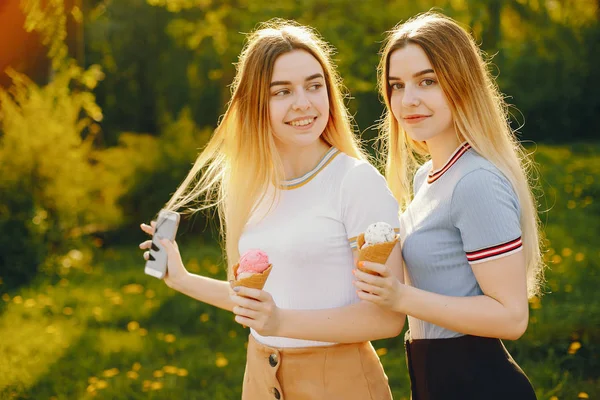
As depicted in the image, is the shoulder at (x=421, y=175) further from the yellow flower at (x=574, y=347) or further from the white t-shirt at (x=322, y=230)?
the yellow flower at (x=574, y=347)

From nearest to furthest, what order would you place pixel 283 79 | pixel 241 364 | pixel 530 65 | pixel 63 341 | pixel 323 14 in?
pixel 283 79, pixel 241 364, pixel 63 341, pixel 323 14, pixel 530 65

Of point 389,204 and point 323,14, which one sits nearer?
point 389,204

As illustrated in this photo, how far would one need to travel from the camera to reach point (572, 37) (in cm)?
1928

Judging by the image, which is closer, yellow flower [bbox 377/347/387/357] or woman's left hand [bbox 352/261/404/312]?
woman's left hand [bbox 352/261/404/312]

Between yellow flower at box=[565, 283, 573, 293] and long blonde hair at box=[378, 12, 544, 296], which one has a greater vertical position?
long blonde hair at box=[378, 12, 544, 296]

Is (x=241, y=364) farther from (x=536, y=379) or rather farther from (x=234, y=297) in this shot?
(x=234, y=297)

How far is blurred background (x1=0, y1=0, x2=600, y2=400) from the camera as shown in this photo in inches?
186

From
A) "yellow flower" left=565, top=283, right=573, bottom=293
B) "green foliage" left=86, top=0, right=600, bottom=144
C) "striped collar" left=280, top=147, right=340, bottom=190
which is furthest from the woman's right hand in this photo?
"green foliage" left=86, top=0, right=600, bottom=144

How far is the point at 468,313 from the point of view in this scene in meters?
2.03

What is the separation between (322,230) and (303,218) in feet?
0.32

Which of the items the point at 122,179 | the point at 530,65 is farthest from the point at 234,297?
the point at 530,65

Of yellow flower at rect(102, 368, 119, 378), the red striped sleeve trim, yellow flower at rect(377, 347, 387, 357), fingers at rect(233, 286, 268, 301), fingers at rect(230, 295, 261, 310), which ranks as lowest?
yellow flower at rect(102, 368, 119, 378)

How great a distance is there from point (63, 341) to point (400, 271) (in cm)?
403

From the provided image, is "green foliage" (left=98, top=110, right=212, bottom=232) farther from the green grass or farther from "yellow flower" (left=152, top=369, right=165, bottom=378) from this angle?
"yellow flower" (left=152, top=369, right=165, bottom=378)
